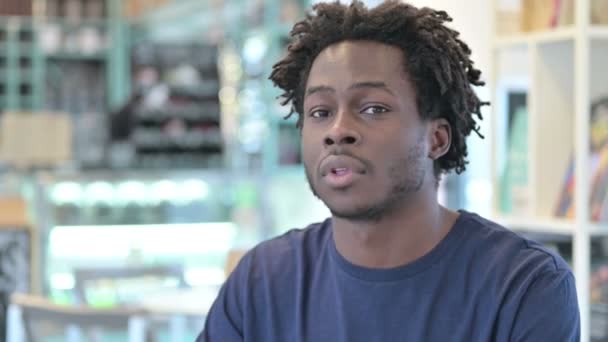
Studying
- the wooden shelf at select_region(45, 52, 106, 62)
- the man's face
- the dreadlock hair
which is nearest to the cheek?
the man's face

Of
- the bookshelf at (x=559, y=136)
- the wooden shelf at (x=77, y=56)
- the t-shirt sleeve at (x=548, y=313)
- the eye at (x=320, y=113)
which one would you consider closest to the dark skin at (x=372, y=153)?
the eye at (x=320, y=113)

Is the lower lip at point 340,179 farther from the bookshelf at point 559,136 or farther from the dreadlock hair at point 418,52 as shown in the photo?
the bookshelf at point 559,136

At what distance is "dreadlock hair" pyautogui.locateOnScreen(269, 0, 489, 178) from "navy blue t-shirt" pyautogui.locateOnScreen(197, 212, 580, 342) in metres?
0.12

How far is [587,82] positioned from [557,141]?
0.64 ft

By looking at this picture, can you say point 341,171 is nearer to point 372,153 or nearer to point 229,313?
point 372,153

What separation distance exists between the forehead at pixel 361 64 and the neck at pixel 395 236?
0.49 ft

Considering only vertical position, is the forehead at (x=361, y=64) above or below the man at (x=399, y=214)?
above

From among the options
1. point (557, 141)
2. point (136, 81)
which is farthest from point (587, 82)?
point (136, 81)

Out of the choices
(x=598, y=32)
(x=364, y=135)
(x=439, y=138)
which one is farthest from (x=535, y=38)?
(x=364, y=135)

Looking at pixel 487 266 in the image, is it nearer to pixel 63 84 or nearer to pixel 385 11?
pixel 385 11

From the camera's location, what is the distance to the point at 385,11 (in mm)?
1131

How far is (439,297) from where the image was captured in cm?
110

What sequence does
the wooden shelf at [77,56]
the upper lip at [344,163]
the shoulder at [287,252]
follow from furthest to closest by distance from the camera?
the wooden shelf at [77,56] → the shoulder at [287,252] → the upper lip at [344,163]

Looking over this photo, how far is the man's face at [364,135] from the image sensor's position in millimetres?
1054
